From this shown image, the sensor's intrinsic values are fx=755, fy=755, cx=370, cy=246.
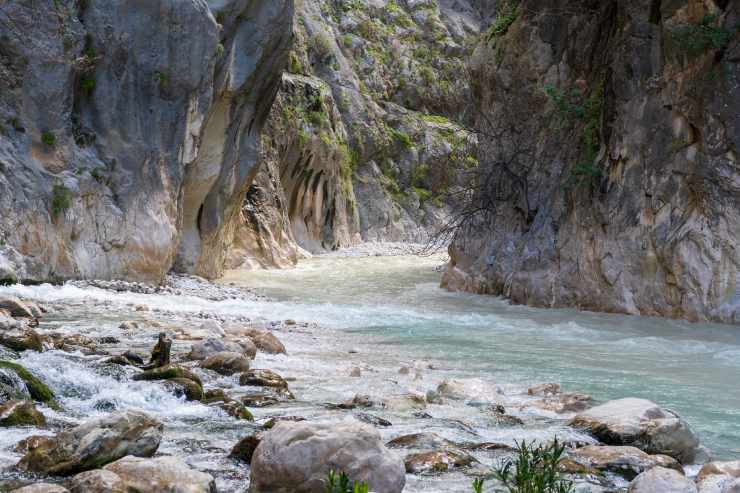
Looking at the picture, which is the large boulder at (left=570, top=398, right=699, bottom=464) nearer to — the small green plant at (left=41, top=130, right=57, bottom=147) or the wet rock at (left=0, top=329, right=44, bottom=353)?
the wet rock at (left=0, top=329, right=44, bottom=353)

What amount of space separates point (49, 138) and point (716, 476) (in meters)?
13.2

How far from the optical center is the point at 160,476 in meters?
4.09

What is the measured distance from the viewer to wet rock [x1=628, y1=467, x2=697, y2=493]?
4.28 m

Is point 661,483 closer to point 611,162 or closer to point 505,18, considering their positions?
point 611,162

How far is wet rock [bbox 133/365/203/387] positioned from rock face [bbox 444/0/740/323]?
9.64 metres

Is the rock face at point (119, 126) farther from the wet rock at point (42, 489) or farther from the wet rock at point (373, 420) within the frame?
the wet rock at point (42, 489)

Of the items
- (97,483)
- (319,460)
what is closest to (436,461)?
(319,460)

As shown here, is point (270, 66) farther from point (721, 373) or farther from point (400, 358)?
point (721, 373)

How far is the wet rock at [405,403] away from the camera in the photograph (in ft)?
22.1

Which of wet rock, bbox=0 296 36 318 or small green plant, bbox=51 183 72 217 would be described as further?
small green plant, bbox=51 183 72 217

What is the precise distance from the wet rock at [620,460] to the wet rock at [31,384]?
3.99 meters

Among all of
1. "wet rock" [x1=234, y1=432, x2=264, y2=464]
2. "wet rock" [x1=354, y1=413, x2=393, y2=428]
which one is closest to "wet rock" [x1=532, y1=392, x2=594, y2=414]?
"wet rock" [x1=354, y1=413, x2=393, y2=428]

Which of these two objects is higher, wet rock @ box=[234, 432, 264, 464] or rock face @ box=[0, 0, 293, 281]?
rock face @ box=[0, 0, 293, 281]

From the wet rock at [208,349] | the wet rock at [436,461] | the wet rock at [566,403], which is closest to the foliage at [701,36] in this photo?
the wet rock at [566,403]
